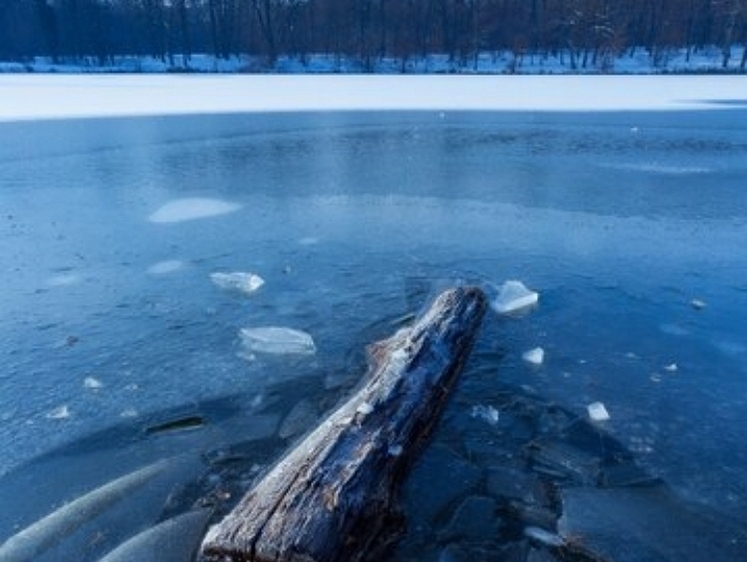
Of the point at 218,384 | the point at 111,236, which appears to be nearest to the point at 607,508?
the point at 218,384

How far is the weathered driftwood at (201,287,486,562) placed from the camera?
2361 mm

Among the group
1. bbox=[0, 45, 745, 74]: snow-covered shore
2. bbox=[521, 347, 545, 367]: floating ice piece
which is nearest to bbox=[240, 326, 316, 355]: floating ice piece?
bbox=[521, 347, 545, 367]: floating ice piece

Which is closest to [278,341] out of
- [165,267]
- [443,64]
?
[165,267]

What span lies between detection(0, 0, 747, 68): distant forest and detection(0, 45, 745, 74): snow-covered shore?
694 mm

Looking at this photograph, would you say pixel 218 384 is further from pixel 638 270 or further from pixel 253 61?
pixel 253 61

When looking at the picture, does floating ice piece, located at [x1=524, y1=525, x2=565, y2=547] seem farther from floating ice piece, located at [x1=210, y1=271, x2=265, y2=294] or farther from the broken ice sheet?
floating ice piece, located at [x1=210, y1=271, x2=265, y2=294]

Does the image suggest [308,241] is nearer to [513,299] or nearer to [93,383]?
[513,299]

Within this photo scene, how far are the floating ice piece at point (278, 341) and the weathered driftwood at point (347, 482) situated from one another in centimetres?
88

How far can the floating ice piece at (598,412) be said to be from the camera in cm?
365

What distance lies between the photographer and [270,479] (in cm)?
267

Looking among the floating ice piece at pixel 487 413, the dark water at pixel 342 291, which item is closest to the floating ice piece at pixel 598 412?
the dark water at pixel 342 291

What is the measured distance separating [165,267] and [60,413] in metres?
2.62

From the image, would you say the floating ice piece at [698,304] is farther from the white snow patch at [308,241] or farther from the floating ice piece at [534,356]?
the white snow patch at [308,241]

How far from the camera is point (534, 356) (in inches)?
172
